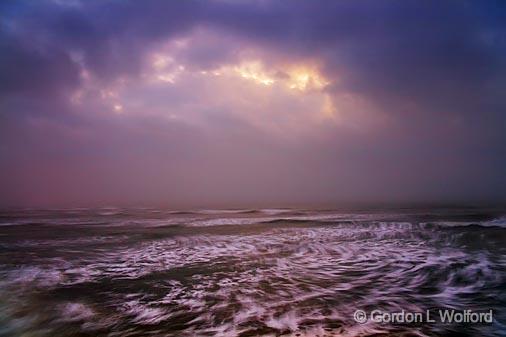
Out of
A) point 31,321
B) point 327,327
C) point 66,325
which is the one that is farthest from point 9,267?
point 327,327

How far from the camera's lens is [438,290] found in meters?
7.62

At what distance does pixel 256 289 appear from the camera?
7871 millimetres

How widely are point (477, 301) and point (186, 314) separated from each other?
6.40 meters

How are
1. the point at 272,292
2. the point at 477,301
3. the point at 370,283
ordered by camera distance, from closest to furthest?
the point at 477,301 < the point at 272,292 < the point at 370,283

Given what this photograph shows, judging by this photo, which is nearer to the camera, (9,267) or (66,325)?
(66,325)

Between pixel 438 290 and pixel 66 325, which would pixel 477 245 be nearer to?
pixel 438 290

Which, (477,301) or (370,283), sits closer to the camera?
(477,301)

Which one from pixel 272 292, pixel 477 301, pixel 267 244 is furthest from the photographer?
pixel 267 244

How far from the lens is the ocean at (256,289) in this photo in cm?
555

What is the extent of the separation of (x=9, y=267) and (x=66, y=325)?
7.73 metres

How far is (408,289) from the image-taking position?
7723mm

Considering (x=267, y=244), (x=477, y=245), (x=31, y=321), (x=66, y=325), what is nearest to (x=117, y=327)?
(x=66, y=325)

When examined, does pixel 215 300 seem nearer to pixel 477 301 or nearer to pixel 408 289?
pixel 408 289

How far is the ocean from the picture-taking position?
218 inches
